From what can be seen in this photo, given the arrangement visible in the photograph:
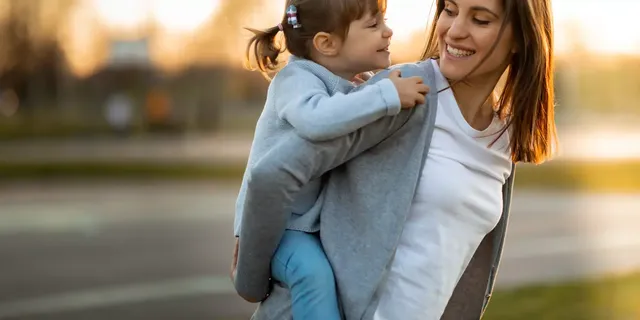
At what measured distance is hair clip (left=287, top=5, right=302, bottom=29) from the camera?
2.57 meters

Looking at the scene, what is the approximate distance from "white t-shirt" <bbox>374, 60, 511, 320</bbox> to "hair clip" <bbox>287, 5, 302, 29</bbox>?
382 mm

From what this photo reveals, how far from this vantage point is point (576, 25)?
15227 mm

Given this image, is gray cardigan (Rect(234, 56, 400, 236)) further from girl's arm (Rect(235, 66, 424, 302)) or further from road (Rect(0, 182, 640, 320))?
road (Rect(0, 182, 640, 320))

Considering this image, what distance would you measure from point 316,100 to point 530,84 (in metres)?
0.55

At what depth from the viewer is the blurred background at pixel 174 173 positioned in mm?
7930

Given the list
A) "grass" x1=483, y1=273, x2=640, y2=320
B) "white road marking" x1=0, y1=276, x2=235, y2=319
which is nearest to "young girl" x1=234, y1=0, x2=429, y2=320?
"grass" x1=483, y1=273, x2=640, y2=320

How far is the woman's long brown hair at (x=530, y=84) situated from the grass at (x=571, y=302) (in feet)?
13.9

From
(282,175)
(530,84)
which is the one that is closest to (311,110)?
(282,175)

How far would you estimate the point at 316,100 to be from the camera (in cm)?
235

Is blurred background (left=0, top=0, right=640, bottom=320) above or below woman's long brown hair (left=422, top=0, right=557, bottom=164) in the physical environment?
below

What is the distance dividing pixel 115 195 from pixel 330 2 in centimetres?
1427

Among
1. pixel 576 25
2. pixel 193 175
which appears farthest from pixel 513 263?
pixel 193 175

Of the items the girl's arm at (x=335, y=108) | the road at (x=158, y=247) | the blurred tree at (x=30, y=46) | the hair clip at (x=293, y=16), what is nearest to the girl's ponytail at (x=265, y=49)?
the hair clip at (x=293, y=16)

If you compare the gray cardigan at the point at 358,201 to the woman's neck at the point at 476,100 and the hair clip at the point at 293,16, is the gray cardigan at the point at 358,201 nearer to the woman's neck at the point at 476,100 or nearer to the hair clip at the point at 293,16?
the woman's neck at the point at 476,100
